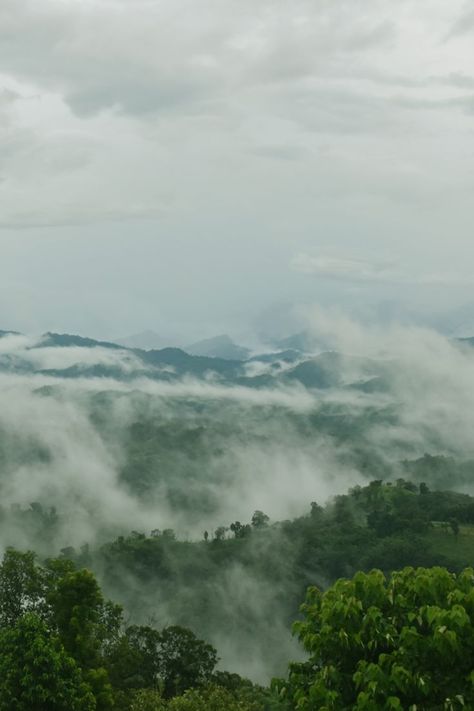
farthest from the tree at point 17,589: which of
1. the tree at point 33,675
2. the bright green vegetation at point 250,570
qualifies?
the bright green vegetation at point 250,570

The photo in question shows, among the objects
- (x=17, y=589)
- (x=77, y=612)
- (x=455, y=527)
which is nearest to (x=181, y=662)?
(x=17, y=589)

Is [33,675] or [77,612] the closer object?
[33,675]

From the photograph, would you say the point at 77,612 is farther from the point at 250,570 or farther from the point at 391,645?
the point at 250,570

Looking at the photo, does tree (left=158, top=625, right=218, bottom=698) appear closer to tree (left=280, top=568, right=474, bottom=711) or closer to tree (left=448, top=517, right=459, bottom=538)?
tree (left=280, top=568, right=474, bottom=711)

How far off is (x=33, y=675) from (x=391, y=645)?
52.9 ft

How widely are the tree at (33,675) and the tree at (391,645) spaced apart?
11.5m

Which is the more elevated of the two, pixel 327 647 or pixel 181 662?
pixel 327 647

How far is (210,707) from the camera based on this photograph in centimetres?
3894

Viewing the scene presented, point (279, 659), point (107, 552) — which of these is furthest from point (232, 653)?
point (107, 552)

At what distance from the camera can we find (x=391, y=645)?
21281 mm

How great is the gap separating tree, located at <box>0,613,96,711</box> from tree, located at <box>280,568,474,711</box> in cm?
Answer: 1155

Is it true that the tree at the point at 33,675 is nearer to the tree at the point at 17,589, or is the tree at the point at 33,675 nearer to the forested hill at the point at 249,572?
the tree at the point at 17,589

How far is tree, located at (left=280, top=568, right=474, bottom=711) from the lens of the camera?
1923cm

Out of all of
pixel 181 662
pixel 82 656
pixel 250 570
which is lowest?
pixel 181 662
